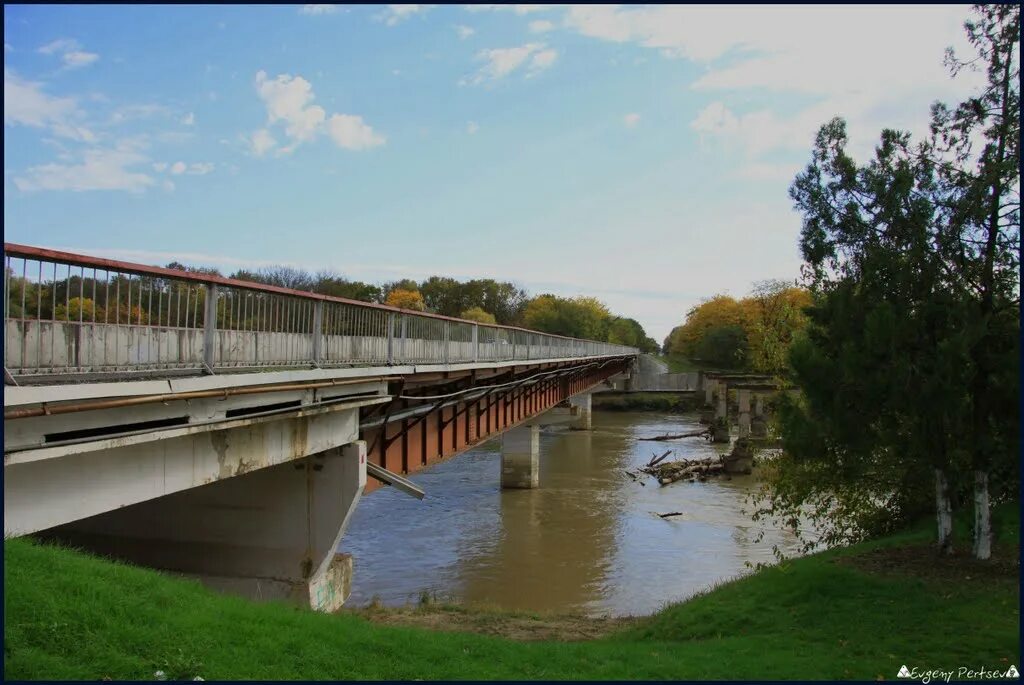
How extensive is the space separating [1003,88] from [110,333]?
35.2 ft

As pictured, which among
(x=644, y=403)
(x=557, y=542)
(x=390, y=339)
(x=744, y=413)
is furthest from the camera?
(x=644, y=403)

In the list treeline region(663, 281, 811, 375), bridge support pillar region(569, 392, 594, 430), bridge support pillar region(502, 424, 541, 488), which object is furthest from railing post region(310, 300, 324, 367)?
treeline region(663, 281, 811, 375)

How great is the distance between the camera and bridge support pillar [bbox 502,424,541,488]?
1277 inches

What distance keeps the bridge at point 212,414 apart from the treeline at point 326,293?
0.03 metres

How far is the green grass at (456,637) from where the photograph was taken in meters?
5.85

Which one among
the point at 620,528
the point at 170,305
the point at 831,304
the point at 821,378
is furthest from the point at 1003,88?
the point at 620,528

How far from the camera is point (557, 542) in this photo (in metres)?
22.9

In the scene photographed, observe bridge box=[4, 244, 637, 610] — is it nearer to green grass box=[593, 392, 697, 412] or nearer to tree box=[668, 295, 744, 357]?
green grass box=[593, 392, 697, 412]

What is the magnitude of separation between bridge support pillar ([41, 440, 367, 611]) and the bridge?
0.02m

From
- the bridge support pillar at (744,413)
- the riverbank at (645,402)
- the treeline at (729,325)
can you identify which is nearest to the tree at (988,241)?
the bridge support pillar at (744,413)

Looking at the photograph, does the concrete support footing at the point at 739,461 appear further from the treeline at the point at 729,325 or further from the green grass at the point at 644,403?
the green grass at the point at 644,403

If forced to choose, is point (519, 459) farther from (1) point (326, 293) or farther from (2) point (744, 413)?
(1) point (326, 293)

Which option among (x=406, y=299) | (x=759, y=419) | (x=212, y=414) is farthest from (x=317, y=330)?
(x=406, y=299)

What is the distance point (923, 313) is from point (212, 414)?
8393 mm
